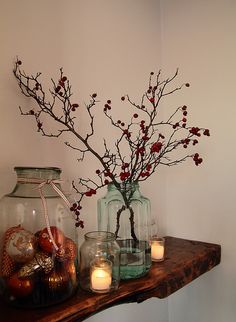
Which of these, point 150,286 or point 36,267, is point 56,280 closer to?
point 36,267

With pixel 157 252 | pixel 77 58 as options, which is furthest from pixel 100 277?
pixel 77 58

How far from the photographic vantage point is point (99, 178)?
1.08 metres

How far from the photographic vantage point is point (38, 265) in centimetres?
66

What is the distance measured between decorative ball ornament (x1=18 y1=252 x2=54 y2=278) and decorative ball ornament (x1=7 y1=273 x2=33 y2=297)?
0.04ft

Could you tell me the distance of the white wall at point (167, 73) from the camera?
2.90ft

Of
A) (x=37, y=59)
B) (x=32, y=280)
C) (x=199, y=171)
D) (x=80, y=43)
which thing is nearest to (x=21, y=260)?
(x=32, y=280)

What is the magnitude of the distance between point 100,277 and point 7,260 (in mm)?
216

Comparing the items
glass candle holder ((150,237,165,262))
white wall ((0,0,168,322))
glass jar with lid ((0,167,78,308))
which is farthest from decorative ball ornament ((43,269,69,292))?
glass candle holder ((150,237,165,262))

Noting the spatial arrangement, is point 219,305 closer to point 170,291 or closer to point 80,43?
point 170,291

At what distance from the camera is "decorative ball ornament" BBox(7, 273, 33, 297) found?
0.64 metres

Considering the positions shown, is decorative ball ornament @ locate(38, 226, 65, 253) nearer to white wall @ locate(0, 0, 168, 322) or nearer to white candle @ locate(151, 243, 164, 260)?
Answer: white wall @ locate(0, 0, 168, 322)

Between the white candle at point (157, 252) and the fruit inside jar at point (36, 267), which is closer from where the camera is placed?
the fruit inside jar at point (36, 267)

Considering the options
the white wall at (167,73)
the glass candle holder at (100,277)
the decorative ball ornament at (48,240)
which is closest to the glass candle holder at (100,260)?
the glass candle holder at (100,277)

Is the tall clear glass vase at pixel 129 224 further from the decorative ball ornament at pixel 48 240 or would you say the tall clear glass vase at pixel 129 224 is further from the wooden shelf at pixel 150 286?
the decorative ball ornament at pixel 48 240
